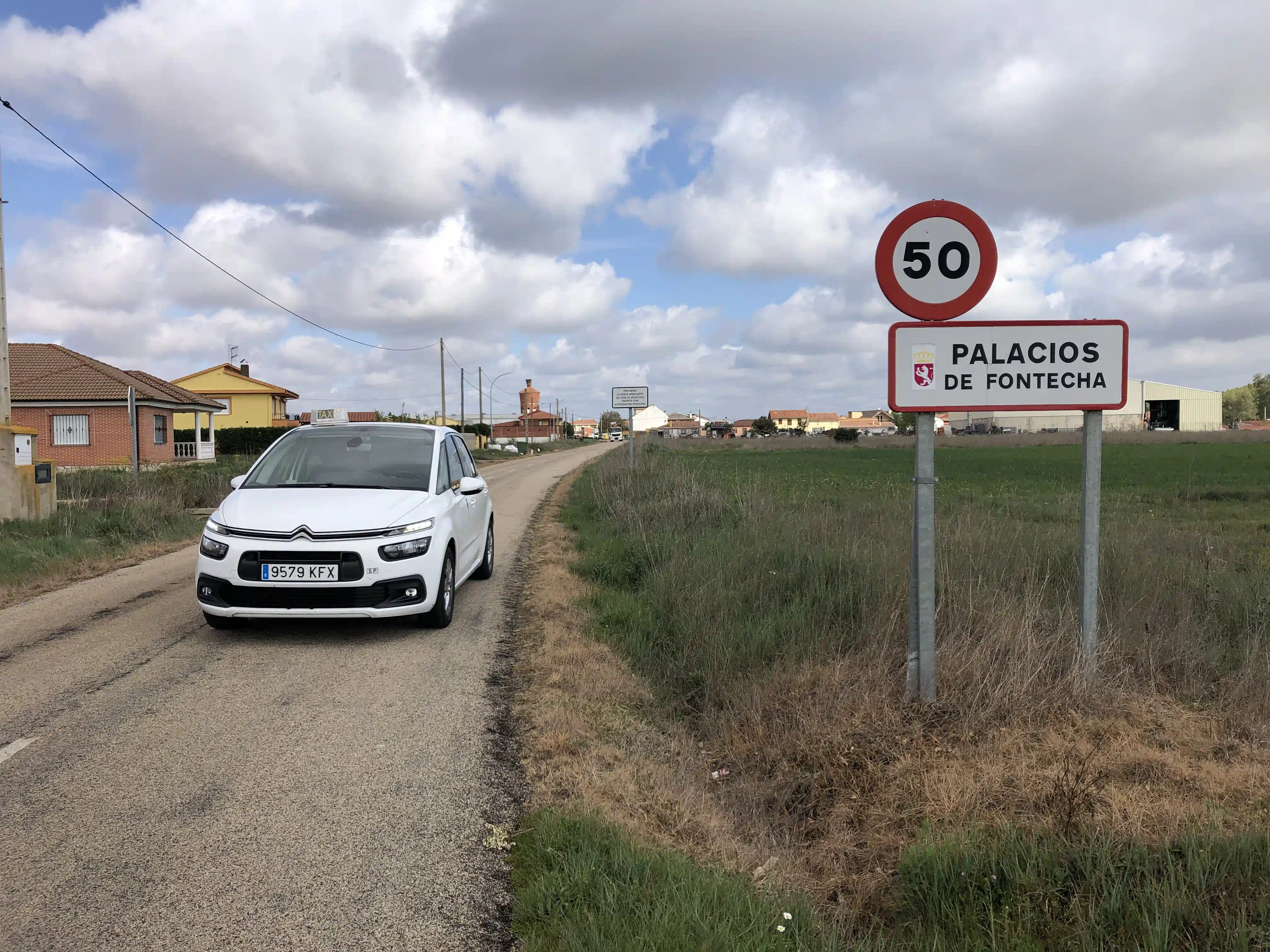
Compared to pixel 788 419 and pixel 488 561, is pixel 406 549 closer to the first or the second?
pixel 488 561

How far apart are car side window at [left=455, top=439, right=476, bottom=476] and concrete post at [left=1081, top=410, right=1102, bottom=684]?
233 inches

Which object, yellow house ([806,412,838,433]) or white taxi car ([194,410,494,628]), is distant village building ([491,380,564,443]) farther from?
white taxi car ([194,410,494,628])

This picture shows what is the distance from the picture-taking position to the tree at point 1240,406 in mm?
136750

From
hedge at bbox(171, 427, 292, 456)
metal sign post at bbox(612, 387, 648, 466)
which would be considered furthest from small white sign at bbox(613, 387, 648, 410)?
hedge at bbox(171, 427, 292, 456)

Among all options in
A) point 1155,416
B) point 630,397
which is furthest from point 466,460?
point 1155,416

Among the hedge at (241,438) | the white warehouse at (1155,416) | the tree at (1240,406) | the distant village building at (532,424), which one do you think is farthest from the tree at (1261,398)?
the hedge at (241,438)

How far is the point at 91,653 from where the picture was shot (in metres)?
6.13

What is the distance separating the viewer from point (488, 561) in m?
9.77

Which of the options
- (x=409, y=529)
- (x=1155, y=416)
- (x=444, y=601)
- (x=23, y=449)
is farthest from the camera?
(x=1155, y=416)

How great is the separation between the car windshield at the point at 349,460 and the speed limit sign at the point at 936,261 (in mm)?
4321

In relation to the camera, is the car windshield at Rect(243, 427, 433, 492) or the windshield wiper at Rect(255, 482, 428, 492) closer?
the windshield wiper at Rect(255, 482, 428, 492)

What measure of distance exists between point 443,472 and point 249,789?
4206 mm

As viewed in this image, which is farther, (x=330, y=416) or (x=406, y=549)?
(x=330, y=416)

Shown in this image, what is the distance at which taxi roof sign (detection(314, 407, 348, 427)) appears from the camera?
884cm
